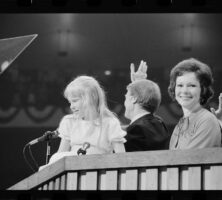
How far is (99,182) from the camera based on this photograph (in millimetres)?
4453

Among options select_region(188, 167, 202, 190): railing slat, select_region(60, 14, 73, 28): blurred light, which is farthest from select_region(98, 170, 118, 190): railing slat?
select_region(60, 14, 73, 28): blurred light

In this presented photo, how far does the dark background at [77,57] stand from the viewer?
5293mm

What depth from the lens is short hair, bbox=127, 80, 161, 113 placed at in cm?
517

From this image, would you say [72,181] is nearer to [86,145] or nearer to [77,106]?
[86,145]

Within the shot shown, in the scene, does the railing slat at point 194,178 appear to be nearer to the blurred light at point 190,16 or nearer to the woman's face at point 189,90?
the woman's face at point 189,90

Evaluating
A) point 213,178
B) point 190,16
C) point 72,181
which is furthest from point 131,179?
point 190,16

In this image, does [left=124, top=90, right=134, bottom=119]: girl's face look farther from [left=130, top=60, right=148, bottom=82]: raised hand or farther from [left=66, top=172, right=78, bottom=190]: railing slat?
[left=66, top=172, right=78, bottom=190]: railing slat

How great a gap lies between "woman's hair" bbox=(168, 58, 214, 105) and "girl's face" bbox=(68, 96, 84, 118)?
60 centimetres

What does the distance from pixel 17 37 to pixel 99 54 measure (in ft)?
1.97

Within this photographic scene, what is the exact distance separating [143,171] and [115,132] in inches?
29.4

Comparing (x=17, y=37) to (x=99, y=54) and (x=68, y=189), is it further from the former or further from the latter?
(x=68, y=189)

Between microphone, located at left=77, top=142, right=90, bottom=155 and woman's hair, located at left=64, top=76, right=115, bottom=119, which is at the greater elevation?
woman's hair, located at left=64, top=76, right=115, bottom=119
